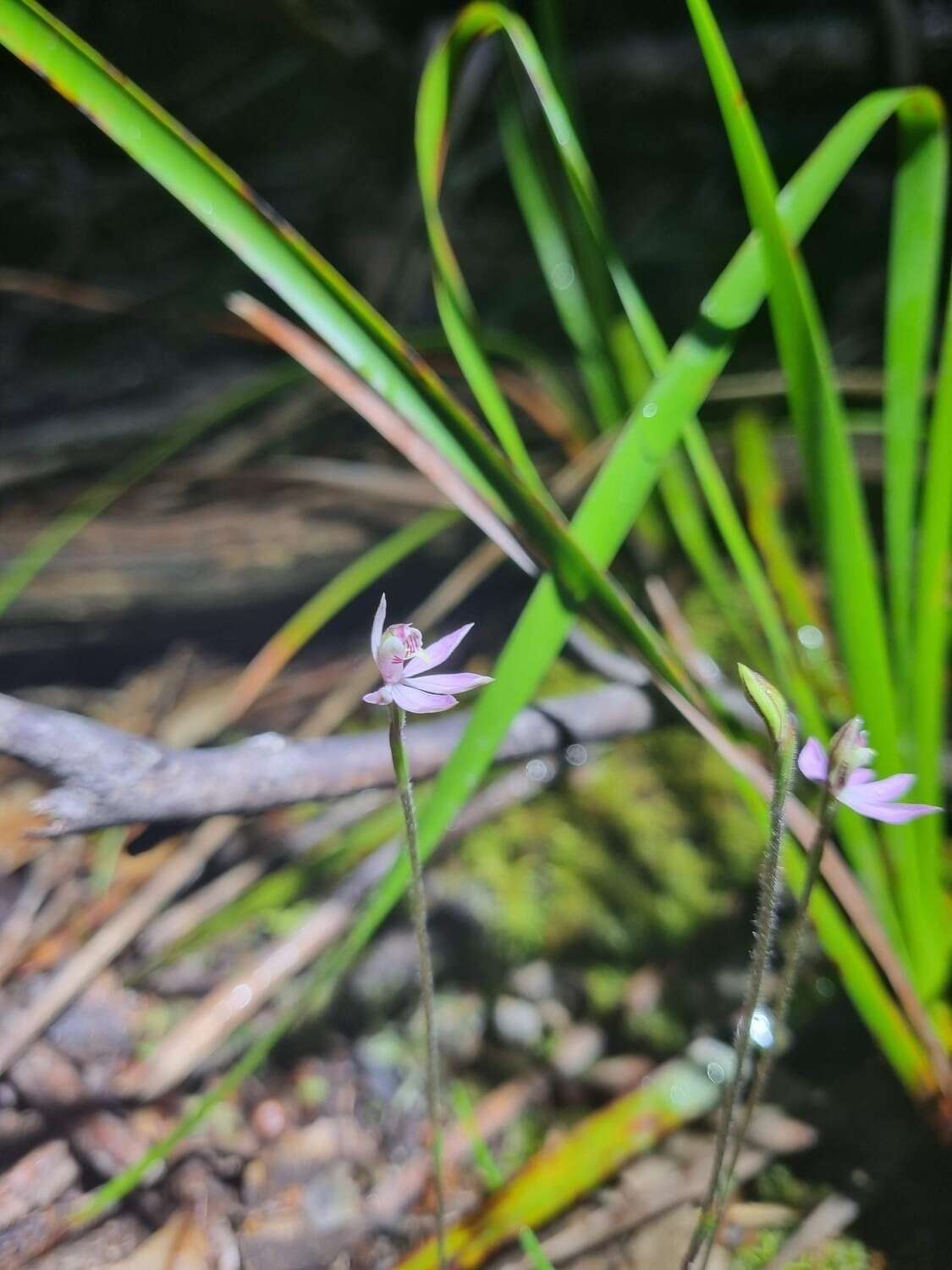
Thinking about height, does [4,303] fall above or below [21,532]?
above

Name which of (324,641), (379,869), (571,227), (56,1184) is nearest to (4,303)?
(324,641)

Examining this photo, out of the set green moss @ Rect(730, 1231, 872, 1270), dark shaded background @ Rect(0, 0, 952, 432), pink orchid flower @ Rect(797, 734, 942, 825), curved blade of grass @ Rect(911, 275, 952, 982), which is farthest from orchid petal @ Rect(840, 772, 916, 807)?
dark shaded background @ Rect(0, 0, 952, 432)

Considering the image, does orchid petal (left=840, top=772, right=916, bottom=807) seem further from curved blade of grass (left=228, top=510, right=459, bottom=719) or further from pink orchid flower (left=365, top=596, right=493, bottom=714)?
curved blade of grass (left=228, top=510, right=459, bottom=719)

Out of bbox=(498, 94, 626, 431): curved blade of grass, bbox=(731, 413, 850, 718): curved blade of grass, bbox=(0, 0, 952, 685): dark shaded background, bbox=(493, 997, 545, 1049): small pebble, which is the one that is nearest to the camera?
bbox=(493, 997, 545, 1049): small pebble

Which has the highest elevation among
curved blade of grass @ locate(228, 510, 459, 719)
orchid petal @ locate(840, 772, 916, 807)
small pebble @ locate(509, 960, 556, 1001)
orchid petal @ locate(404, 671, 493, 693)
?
curved blade of grass @ locate(228, 510, 459, 719)

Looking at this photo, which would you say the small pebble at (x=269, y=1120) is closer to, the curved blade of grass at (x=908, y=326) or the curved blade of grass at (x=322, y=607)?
the curved blade of grass at (x=322, y=607)

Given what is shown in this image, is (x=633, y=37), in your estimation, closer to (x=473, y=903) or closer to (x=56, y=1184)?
(x=473, y=903)

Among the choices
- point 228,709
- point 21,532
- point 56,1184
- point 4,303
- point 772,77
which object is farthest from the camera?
point 4,303

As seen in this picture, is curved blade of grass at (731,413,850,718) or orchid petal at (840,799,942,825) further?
curved blade of grass at (731,413,850,718)
